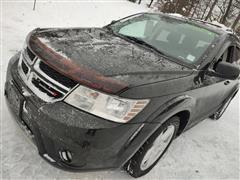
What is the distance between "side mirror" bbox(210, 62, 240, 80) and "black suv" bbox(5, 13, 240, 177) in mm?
11

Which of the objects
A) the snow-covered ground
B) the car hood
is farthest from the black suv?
the snow-covered ground

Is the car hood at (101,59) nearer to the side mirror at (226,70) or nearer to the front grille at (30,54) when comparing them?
the front grille at (30,54)

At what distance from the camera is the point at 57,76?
232 cm

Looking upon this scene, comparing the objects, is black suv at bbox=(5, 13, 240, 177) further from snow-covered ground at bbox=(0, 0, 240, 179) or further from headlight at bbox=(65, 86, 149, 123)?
snow-covered ground at bbox=(0, 0, 240, 179)

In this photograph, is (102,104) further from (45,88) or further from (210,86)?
(210,86)

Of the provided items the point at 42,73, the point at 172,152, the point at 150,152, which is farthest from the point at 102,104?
the point at 172,152

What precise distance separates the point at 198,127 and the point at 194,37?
179 centimetres

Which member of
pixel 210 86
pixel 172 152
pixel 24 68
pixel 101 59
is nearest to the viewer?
pixel 101 59

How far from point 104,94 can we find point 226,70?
1.68 m

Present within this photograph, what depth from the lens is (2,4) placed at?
27.0 ft

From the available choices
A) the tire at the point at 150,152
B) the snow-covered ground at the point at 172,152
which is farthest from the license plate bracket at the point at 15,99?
the tire at the point at 150,152

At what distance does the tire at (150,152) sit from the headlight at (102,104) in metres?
0.53

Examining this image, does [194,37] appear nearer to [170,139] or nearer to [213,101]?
[213,101]

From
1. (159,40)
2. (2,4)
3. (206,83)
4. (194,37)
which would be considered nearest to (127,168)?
(206,83)
